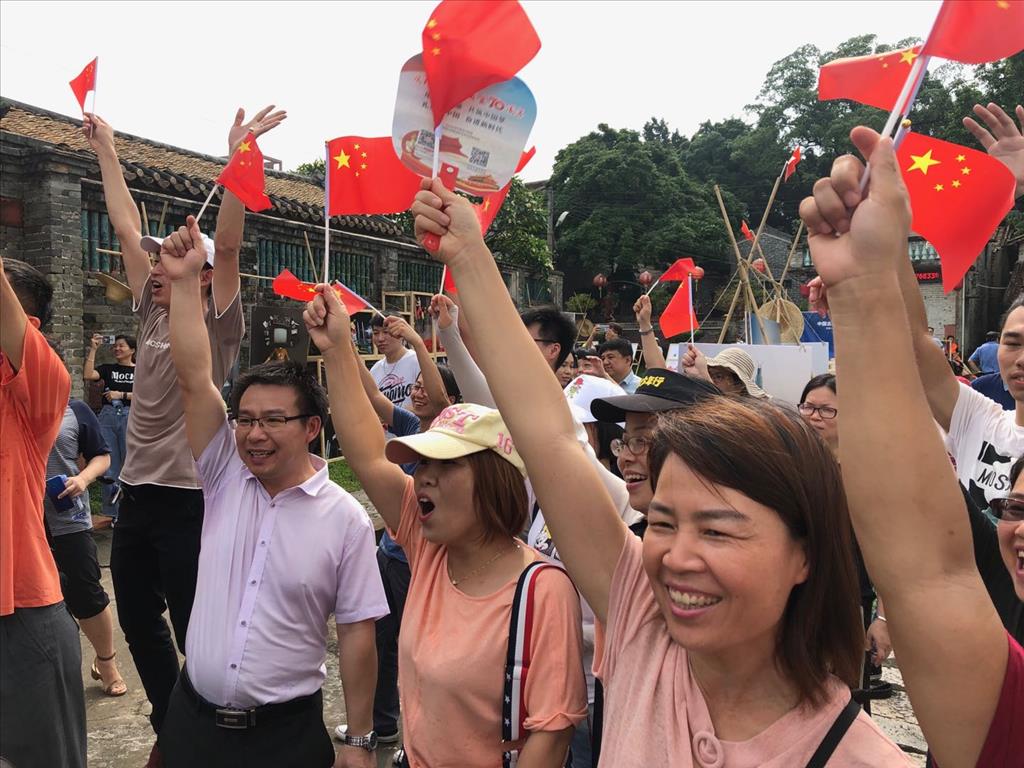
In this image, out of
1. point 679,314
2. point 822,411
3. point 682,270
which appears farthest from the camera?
point 682,270

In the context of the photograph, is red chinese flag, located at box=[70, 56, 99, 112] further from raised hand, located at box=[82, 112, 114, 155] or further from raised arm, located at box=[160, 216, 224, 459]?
raised arm, located at box=[160, 216, 224, 459]

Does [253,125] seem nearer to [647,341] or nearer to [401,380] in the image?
[401,380]

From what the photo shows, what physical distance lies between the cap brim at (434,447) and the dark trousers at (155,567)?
4.49 feet

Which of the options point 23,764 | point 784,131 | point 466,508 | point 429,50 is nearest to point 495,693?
point 466,508

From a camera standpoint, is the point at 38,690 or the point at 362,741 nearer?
the point at 38,690

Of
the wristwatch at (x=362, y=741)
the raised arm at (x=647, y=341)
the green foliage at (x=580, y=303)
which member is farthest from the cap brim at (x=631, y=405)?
the green foliage at (x=580, y=303)

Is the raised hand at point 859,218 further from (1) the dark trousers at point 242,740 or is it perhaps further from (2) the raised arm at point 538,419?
(1) the dark trousers at point 242,740

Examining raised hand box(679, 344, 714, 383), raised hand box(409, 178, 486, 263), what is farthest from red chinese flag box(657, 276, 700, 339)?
raised hand box(409, 178, 486, 263)

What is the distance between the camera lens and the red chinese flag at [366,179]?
9.55 feet

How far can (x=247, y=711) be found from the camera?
77.3 inches

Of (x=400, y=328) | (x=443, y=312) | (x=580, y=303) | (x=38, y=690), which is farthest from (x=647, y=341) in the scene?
(x=580, y=303)

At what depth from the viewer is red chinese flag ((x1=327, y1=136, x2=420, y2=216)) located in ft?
9.55

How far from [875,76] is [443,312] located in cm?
183

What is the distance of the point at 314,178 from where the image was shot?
16016 mm
